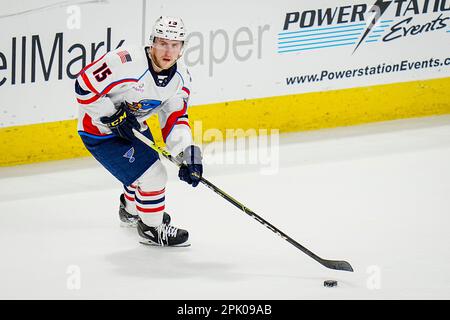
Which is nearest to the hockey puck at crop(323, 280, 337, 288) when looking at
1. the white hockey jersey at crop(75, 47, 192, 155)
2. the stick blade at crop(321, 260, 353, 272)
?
the stick blade at crop(321, 260, 353, 272)

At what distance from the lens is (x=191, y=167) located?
14.5 feet

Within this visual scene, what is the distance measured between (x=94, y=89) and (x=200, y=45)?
82.5 inches

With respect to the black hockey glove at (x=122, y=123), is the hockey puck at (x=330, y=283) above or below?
below

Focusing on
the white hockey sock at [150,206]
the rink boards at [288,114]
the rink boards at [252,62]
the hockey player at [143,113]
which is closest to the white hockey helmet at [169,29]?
the hockey player at [143,113]

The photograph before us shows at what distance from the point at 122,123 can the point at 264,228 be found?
3.17 feet

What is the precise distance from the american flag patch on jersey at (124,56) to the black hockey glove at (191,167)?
1.58 ft

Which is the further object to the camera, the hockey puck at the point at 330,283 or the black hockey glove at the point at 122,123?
the black hockey glove at the point at 122,123

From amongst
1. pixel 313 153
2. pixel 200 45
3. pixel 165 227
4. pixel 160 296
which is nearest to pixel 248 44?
pixel 200 45

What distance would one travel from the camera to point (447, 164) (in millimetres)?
6117

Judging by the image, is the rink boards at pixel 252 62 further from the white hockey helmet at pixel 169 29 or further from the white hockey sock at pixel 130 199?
the white hockey helmet at pixel 169 29

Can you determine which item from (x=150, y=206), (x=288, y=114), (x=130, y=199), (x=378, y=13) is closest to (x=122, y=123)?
(x=150, y=206)

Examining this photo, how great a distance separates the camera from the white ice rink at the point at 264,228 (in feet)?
13.5

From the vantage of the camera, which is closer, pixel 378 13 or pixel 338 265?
pixel 338 265

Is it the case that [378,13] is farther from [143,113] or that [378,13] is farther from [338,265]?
[338,265]
